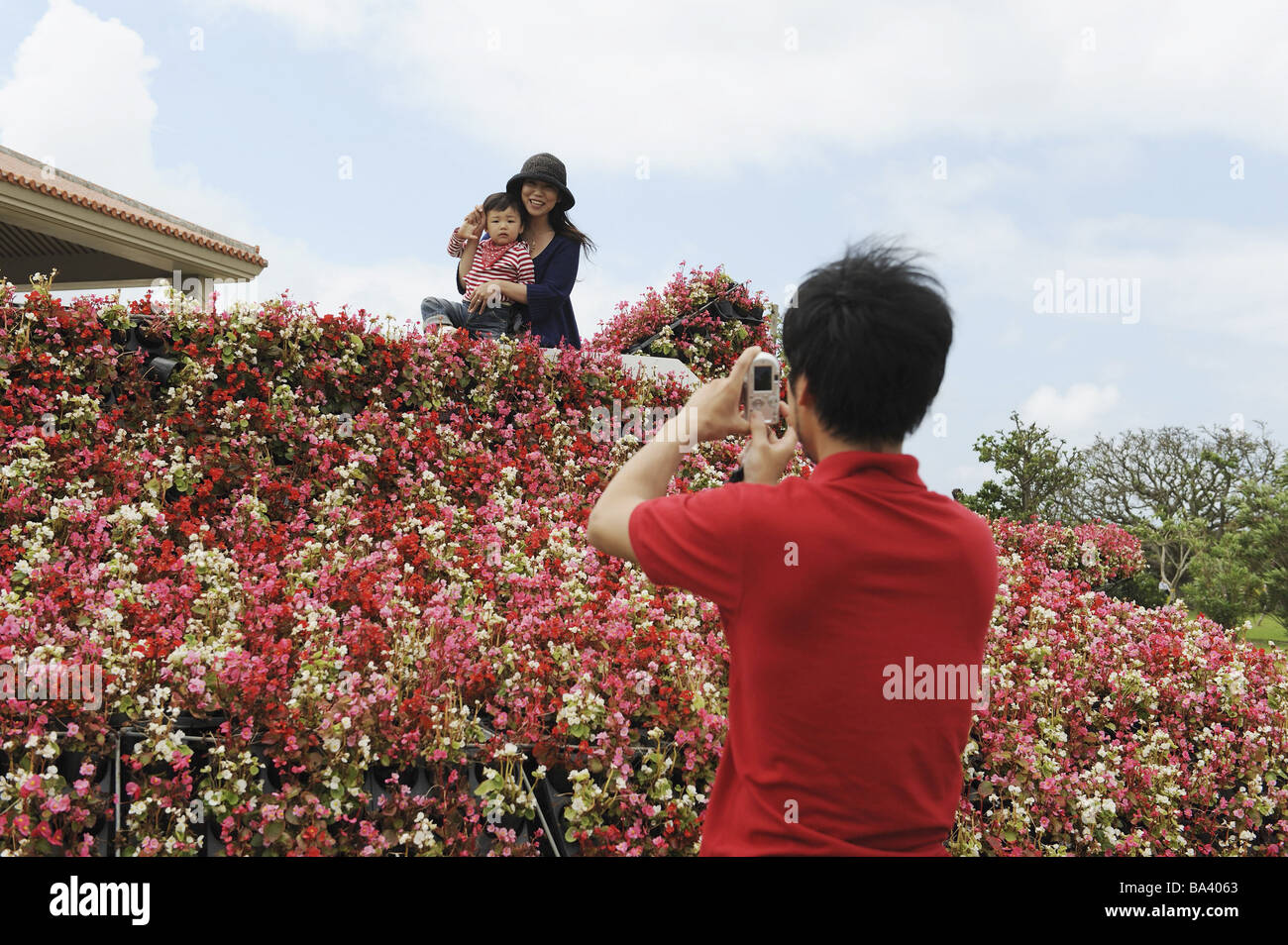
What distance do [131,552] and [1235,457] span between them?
3118 cm

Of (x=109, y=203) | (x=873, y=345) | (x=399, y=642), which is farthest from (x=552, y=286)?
(x=109, y=203)

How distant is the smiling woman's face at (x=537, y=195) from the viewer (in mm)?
7953

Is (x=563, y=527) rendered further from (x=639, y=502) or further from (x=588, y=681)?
(x=639, y=502)

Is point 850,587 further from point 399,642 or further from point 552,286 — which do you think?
point 552,286

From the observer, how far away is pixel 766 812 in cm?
145

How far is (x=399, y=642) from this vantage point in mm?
3848

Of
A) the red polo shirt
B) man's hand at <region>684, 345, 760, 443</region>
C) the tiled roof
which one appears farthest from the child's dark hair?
the tiled roof

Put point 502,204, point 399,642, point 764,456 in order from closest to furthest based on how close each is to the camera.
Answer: point 764,456, point 399,642, point 502,204

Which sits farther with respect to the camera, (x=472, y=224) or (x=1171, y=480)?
(x=1171, y=480)

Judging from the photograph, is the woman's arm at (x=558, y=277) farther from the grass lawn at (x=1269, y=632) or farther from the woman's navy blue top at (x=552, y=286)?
the grass lawn at (x=1269, y=632)

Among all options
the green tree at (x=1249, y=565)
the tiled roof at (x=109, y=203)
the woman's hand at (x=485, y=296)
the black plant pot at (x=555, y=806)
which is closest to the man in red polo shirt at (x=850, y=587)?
the black plant pot at (x=555, y=806)

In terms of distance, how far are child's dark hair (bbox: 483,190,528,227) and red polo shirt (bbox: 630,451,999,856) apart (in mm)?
7083

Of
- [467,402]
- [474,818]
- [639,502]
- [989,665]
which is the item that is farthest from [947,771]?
[467,402]

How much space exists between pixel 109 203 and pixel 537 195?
1205 centimetres
